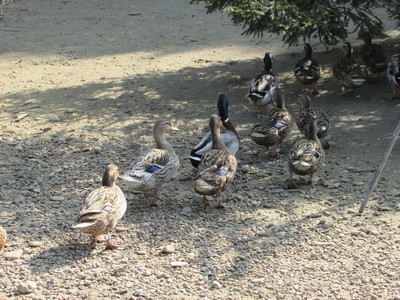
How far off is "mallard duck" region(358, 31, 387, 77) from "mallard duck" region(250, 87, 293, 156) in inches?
109

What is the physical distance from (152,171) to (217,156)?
753 mm

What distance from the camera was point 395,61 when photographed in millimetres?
10281

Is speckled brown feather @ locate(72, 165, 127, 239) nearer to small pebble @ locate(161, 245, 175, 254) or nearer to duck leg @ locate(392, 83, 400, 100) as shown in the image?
small pebble @ locate(161, 245, 175, 254)

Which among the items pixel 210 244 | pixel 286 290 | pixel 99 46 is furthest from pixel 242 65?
pixel 286 290

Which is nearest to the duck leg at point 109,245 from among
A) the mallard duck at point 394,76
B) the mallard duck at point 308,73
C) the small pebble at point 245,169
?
the small pebble at point 245,169

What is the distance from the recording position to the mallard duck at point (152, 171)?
737 cm

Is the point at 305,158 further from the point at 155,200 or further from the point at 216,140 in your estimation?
the point at 155,200

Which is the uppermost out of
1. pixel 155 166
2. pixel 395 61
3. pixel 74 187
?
pixel 395 61

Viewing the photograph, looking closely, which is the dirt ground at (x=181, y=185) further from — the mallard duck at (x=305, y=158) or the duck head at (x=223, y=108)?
the duck head at (x=223, y=108)

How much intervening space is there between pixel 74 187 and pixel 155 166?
1.19 m

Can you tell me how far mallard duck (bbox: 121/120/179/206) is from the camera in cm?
737

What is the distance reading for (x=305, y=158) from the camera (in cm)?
773

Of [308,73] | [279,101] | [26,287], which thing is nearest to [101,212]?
[26,287]

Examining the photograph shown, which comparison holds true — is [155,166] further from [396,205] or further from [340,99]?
[340,99]
